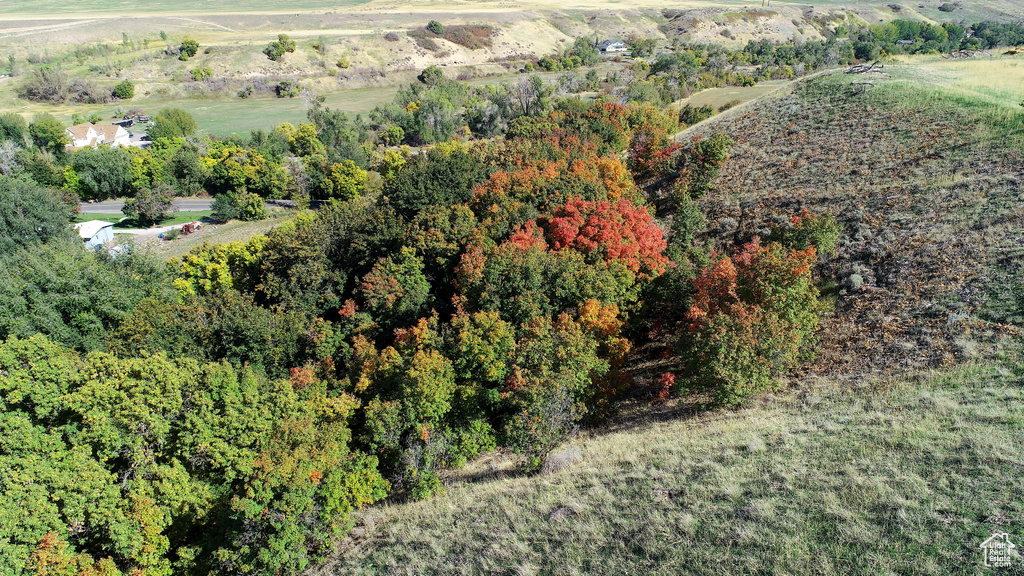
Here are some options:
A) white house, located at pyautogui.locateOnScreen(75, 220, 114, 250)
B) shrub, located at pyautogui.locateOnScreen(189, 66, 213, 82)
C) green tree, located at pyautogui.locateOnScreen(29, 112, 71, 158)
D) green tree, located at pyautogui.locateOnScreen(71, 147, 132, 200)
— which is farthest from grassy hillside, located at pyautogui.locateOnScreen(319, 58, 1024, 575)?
shrub, located at pyautogui.locateOnScreen(189, 66, 213, 82)

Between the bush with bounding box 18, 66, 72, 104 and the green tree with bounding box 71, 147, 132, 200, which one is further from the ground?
the bush with bounding box 18, 66, 72, 104

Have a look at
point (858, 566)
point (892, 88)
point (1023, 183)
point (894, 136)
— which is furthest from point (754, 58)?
point (858, 566)

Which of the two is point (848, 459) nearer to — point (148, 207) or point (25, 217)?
point (25, 217)

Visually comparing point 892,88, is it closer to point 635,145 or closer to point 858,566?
point 635,145

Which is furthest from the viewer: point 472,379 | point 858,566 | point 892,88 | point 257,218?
point 257,218

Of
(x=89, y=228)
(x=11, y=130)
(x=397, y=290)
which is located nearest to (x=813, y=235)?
(x=397, y=290)

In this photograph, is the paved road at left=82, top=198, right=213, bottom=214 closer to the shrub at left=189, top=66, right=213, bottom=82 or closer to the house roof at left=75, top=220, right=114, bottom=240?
the house roof at left=75, top=220, right=114, bottom=240

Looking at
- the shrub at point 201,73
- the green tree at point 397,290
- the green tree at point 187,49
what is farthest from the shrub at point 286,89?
the green tree at point 397,290
